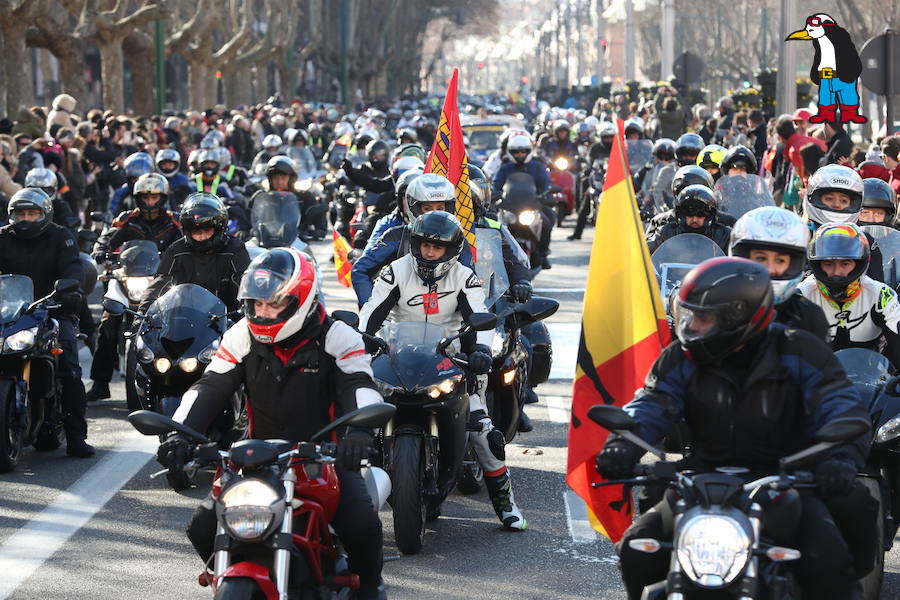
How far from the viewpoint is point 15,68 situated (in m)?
33.5

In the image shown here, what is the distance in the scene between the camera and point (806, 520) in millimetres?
5262

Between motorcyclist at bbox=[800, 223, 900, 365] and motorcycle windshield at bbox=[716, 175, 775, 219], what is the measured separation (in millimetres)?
4538

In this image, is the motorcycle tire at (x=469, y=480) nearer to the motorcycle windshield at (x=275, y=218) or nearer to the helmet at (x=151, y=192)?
the helmet at (x=151, y=192)

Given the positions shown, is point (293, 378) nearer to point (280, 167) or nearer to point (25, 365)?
point (25, 365)

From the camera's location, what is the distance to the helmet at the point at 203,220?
10633 millimetres

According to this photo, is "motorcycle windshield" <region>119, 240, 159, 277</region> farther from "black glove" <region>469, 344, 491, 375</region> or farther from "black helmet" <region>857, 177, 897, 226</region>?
"black helmet" <region>857, 177, 897, 226</region>

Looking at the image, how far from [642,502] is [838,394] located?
2.62 ft

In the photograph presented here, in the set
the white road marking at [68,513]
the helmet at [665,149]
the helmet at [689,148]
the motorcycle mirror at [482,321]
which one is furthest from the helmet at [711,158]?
the motorcycle mirror at [482,321]

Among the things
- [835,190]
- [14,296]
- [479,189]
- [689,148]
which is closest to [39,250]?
[14,296]

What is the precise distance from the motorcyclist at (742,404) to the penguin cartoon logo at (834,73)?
12302 millimetres

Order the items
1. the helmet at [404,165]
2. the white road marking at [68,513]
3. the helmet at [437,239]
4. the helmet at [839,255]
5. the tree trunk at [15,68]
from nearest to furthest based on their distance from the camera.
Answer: the helmet at [839,255] → the white road marking at [68,513] → the helmet at [437,239] → the helmet at [404,165] → the tree trunk at [15,68]

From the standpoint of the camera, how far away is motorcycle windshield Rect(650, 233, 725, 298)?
32.8 feet

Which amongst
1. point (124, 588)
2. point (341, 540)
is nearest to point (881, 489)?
point (341, 540)

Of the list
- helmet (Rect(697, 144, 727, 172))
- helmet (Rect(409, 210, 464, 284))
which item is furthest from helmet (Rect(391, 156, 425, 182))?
helmet (Rect(409, 210, 464, 284))
